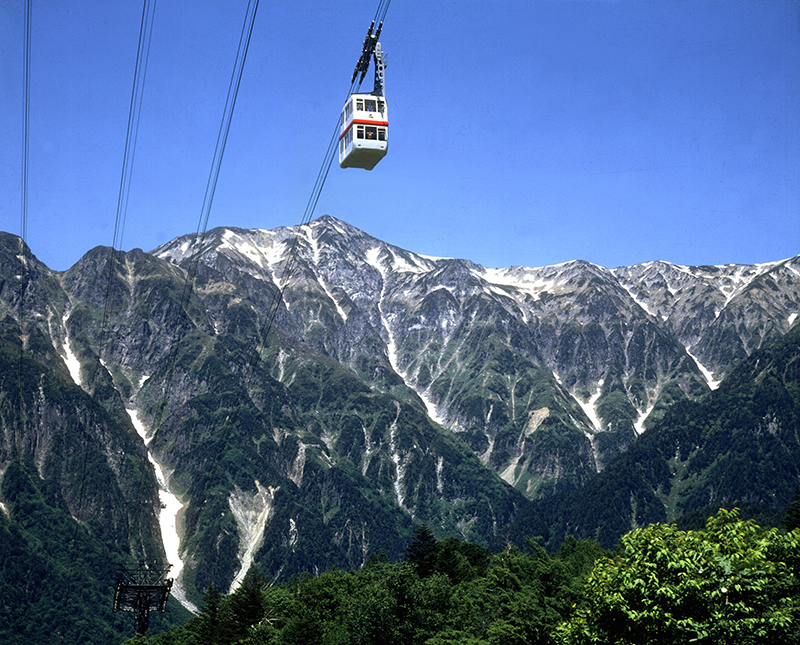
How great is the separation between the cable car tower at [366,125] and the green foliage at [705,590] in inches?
1389

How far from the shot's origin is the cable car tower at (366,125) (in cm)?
5947

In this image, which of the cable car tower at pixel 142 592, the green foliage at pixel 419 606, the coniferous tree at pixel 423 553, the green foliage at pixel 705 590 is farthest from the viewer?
the coniferous tree at pixel 423 553

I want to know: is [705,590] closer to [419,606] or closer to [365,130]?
[365,130]

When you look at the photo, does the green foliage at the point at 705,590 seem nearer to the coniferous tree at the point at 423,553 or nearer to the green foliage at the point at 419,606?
the green foliage at the point at 419,606

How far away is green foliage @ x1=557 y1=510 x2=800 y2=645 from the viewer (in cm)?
3050

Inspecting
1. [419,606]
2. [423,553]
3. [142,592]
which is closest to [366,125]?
[419,606]

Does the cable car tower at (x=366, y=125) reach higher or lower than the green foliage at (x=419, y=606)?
higher

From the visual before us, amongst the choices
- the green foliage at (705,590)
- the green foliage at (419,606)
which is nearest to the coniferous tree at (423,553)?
the green foliage at (419,606)

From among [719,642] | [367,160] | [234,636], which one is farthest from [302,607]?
[719,642]

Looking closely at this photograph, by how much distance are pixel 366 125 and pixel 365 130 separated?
1.55 ft

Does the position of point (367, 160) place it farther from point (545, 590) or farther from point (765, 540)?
point (545, 590)

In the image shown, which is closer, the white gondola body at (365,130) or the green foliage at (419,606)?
the white gondola body at (365,130)

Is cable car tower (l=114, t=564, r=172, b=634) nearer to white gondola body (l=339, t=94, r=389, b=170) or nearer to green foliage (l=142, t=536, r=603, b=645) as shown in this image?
green foliage (l=142, t=536, r=603, b=645)

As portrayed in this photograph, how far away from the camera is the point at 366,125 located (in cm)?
6019
